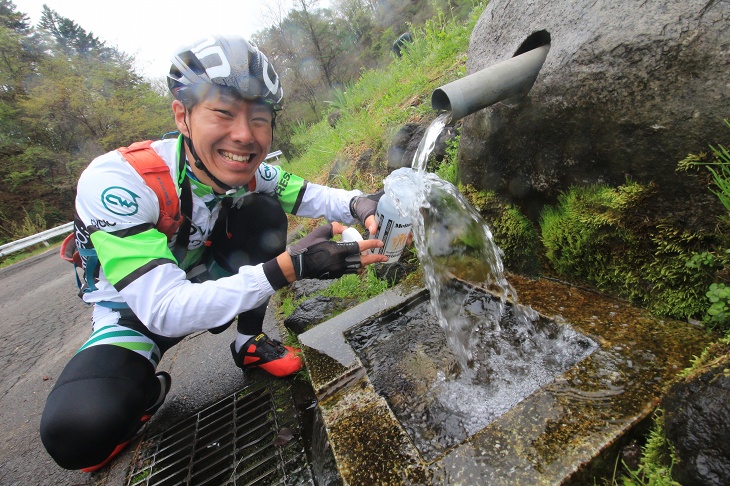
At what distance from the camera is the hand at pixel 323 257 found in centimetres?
168

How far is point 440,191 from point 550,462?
56.0 inches

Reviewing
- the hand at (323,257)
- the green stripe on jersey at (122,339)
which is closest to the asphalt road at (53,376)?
the green stripe on jersey at (122,339)

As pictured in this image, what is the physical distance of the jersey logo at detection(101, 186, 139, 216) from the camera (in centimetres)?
158

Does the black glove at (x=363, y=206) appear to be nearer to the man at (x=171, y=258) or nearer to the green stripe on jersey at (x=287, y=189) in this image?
the man at (x=171, y=258)

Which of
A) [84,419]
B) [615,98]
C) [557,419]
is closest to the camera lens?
[557,419]

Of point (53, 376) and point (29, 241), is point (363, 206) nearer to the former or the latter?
point (53, 376)

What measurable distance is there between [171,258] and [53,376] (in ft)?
8.34

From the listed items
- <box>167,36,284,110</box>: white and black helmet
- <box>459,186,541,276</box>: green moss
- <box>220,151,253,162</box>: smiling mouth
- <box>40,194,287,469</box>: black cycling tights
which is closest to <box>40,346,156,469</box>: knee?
<box>40,194,287,469</box>: black cycling tights

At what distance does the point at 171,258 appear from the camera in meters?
1.63

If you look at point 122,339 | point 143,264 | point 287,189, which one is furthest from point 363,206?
point 122,339

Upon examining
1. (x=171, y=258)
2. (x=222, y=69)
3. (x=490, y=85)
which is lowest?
(x=171, y=258)

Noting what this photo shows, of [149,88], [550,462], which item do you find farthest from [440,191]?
[149,88]

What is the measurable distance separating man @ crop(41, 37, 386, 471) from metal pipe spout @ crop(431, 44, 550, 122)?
75 centimetres

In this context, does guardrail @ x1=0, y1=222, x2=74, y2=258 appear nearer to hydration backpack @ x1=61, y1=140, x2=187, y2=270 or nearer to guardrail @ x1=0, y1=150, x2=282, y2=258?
guardrail @ x1=0, y1=150, x2=282, y2=258
